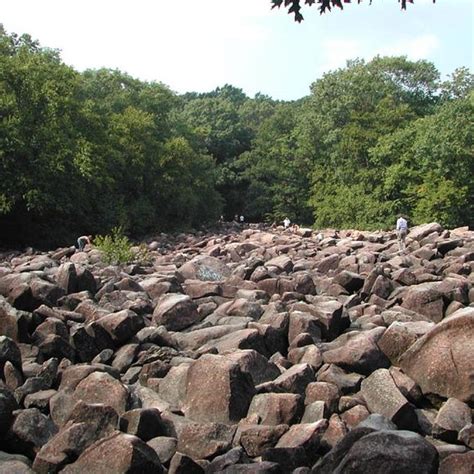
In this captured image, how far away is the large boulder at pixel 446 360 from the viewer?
7.04 metres

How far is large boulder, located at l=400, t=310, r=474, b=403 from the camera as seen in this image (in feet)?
23.1

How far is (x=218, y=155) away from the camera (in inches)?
2372

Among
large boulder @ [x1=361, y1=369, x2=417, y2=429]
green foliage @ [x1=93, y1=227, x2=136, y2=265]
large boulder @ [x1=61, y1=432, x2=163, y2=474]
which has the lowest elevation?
large boulder @ [x1=361, y1=369, x2=417, y2=429]

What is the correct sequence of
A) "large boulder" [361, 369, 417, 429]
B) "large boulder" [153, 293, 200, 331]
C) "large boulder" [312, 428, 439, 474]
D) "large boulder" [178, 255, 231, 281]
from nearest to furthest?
"large boulder" [312, 428, 439, 474]
"large boulder" [361, 369, 417, 429]
"large boulder" [153, 293, 200, 331]
"large boulder" [178, 255, 231, 281]

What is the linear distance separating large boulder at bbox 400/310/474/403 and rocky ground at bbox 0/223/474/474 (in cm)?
1

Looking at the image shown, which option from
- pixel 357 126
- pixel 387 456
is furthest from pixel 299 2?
pixel 357 126

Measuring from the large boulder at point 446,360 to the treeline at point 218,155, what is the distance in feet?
72.5

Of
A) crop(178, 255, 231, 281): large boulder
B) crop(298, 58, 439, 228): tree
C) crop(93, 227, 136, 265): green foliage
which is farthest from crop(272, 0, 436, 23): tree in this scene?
crop(298, 58, 439, 228): tree

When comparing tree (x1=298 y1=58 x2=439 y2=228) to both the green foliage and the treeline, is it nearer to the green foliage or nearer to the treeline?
the treeline

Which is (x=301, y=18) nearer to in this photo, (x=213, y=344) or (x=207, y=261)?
(x=213, y=344)

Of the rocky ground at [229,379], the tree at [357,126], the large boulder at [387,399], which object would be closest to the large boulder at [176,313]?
the rocky ground at [229,379]

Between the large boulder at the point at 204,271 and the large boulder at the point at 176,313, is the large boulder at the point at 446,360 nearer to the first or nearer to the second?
the large boulder at the point at 176,313

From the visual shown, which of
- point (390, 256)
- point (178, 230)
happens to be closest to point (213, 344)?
point (390, 256)

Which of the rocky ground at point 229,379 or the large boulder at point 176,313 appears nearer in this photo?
the rocky ground at point 229,379
